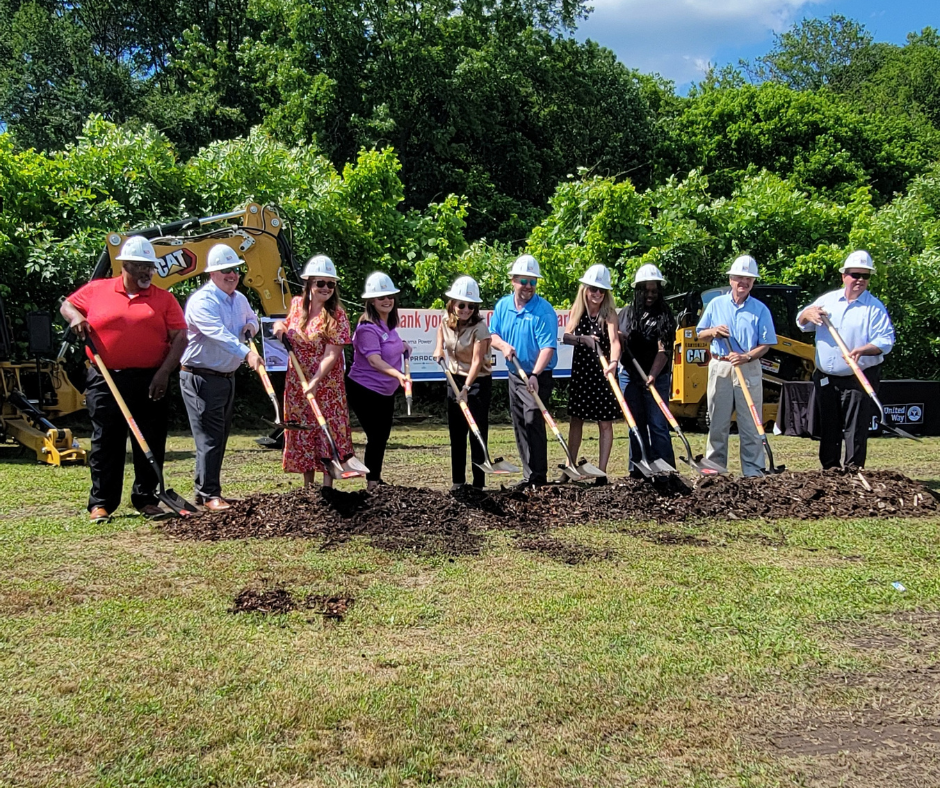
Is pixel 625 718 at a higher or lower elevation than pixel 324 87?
lower

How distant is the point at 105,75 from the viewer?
98.5ft

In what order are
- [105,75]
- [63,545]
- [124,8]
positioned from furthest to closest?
[124,8] → [105,75] → [63,545]

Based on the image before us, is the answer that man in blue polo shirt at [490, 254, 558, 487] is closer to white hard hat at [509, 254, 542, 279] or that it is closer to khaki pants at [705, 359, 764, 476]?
white hard hat at [509, 254, 542, 279]

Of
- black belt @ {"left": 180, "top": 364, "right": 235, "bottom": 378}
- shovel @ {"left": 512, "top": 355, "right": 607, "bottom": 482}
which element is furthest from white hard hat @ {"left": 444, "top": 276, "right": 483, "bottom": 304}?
black belt @ {"left": 180, "top": 364, "right": 235, "bottom": 378}

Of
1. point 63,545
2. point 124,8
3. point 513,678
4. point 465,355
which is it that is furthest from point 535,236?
point 124,8

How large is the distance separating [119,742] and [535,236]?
1639 cm

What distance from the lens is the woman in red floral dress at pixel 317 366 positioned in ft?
23.8

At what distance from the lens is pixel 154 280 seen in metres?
12.4

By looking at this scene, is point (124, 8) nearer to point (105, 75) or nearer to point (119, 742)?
point (105, 75)

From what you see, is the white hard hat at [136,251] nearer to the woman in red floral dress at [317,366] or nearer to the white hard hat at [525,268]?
the woman in red floral dress at [317,366]

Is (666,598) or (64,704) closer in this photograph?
(64,704)

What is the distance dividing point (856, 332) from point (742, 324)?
0.99 metres

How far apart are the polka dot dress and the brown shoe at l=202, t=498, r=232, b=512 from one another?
3.20 meters

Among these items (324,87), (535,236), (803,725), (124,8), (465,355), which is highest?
(124,8)
